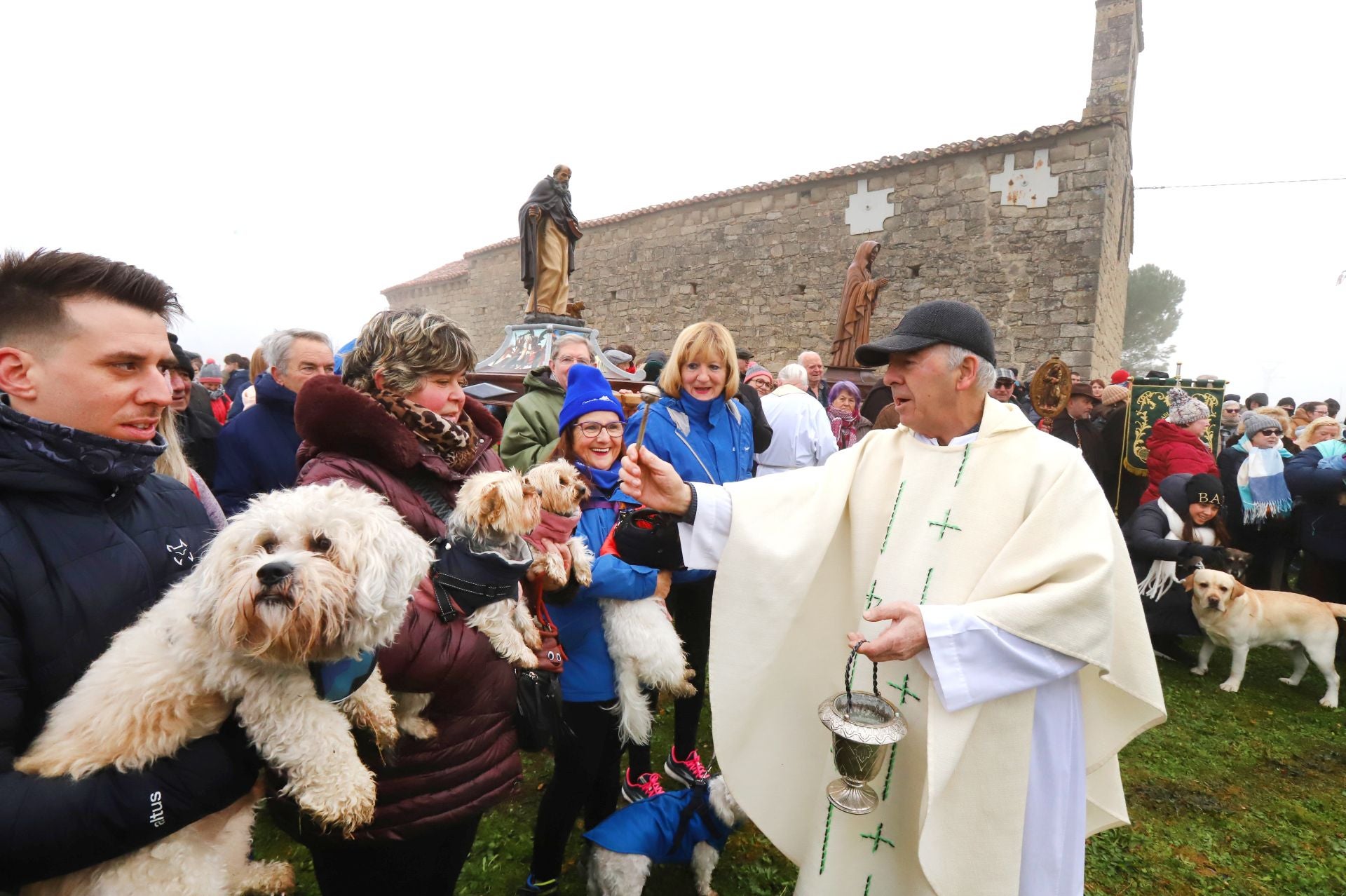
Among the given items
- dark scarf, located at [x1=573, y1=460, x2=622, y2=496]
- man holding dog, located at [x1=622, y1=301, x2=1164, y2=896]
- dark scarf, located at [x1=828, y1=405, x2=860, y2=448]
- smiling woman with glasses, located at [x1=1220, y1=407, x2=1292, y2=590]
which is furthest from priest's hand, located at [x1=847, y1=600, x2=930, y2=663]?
smiling woman with glasses, located at [x1=1220, y1=407, x2=1292, y2=590]

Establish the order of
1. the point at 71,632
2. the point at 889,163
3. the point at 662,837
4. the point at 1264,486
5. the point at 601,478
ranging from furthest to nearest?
1. the point at 889,163
2. the point at 1264,486
3. the point at 601,478
4. the point at 662,837
5. the point at 71,632

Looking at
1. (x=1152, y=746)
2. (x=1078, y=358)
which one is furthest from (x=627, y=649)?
(x=1078, y=358)

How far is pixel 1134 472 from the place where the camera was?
709 centimetres

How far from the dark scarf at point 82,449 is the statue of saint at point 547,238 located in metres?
7.14

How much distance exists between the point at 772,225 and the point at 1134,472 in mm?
11977

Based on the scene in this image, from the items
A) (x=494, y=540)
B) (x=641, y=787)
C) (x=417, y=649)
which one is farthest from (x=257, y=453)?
(x=641, y=787)

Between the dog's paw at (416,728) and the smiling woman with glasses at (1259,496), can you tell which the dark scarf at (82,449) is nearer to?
the dog's paw at (416,728)

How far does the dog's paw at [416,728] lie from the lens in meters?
1.60

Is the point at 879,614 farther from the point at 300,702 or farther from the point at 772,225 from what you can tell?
the point at 772,225

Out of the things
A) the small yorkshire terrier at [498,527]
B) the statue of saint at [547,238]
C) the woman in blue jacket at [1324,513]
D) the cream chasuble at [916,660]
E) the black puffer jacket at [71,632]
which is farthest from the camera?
the statue of saint at [547,238]

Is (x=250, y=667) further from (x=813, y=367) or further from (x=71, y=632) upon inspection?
(x=813, y=367)

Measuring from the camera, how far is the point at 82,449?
3.84ft

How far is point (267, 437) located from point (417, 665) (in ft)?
7.05

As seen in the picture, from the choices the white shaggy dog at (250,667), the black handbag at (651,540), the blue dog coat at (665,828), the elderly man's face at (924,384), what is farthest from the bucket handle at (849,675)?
the blue dog coat at (665,828)
